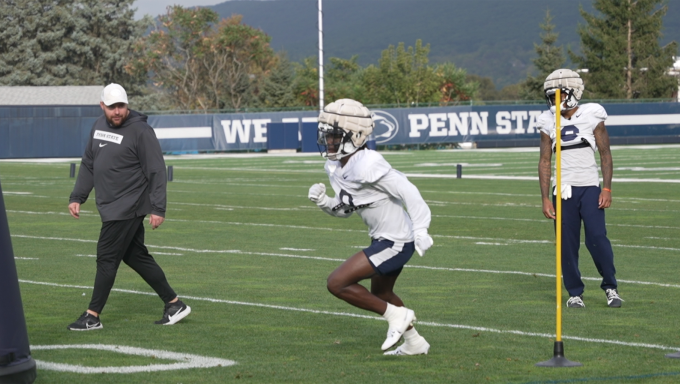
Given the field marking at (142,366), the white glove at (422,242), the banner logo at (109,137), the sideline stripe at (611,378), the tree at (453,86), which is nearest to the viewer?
the sideline stripe at (611,378)

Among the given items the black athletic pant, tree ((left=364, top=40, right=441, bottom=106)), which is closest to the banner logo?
the black athletic pant

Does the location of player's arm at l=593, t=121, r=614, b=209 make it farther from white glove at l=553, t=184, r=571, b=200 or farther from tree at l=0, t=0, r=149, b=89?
tree at l=0, t=0, r=149, b=89

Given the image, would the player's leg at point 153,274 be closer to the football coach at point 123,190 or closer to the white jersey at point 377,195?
the football coach at point 123,190

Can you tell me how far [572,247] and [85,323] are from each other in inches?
159

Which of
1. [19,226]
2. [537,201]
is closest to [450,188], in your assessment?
[537,201]

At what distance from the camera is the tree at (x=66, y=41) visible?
78.2m

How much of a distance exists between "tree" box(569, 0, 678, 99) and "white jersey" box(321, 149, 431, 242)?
3157 inches

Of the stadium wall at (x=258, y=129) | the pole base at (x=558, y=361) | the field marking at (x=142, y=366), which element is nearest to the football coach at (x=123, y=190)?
the field marking at (x=142, y=366)

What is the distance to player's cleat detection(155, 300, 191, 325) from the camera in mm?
8641

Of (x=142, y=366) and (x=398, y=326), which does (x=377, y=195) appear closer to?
(x=398, y=326)

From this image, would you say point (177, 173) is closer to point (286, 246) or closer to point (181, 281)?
point (286, 246)

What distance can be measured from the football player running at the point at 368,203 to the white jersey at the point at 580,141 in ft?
8.90

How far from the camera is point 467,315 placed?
899 centimetres

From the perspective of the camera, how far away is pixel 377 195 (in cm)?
717
